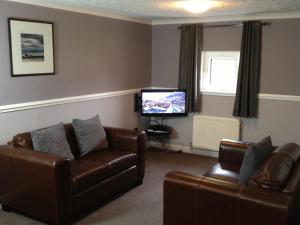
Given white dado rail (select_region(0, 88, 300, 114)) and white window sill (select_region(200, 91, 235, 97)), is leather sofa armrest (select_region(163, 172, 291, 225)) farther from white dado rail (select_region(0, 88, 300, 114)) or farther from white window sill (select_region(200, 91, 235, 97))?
white window sill (select_region(200, 91, 235, 97))

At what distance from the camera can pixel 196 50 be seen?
17.3 ft

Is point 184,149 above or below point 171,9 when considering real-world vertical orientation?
below

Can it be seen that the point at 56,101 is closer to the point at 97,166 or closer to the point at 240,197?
the point at 97,166

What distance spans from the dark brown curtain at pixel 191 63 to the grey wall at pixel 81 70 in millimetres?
673

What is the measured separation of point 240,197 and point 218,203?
173 millimetres

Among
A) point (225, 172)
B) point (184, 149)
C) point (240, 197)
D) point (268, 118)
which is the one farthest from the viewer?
point (184, 149)

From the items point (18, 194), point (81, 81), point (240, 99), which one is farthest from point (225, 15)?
point (18, 194)

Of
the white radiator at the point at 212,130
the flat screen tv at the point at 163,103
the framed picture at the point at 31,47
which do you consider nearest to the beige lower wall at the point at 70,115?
the flat screen tv at the point at 163,103

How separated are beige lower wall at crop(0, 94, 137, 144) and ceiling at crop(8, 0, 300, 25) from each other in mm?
1201

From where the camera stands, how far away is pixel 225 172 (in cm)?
339

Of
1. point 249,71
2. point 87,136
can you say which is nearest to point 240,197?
point 87,136

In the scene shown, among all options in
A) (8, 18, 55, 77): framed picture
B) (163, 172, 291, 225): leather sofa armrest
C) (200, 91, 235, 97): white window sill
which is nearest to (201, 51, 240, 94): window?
(200, 91, 235, 97): white window sill

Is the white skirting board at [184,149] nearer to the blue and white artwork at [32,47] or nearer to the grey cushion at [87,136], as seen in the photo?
the grey cushion at [87,136]

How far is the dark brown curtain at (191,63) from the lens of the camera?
207 inches
